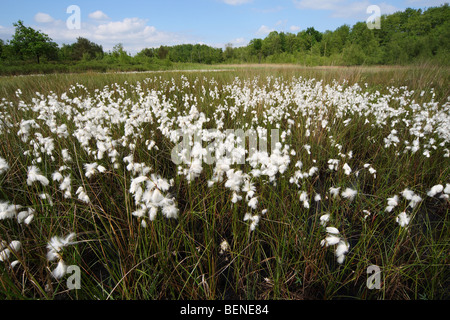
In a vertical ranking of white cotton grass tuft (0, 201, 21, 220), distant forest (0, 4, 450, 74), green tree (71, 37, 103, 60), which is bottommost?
white cotton grass tuft (0, 201, 21, 220)

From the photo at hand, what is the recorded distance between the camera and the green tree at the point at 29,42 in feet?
104

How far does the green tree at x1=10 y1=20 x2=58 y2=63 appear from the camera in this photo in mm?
31641

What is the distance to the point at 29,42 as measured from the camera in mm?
32250

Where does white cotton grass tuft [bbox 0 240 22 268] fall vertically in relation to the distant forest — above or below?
below

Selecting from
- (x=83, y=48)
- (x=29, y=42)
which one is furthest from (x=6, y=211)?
(x=83, y=48)

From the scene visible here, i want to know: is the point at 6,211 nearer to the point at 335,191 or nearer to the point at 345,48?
the point at 335,191

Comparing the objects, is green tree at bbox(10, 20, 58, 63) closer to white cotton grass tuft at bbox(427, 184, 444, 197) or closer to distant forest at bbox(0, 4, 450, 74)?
distant forest at bbox(0, 4, 450, 74)

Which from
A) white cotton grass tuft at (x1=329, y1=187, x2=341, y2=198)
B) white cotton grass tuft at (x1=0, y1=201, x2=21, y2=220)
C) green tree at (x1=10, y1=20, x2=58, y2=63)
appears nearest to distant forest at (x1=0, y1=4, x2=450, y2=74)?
green tree at (x1=10, y1=20, x2=58, y2=63)

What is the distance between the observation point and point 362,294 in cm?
162

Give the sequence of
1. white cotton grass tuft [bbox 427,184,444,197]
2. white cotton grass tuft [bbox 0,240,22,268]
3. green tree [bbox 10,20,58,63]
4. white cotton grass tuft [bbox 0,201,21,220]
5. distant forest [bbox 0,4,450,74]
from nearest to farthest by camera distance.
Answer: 1. white cotton grass tuft [bbox 0,240,22,268]
2. white cotton grass tuft [bbox 0,201,21,220]
3. white cotton grass tuft [bbox 427,184,444,197]
4. distant forest [bbox 0,4,450,74]
5. green tree [bbox 10,20,58,63]

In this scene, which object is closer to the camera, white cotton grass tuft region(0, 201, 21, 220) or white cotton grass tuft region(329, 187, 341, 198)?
white cotton grass tuft region(0, 201, 21, 220)

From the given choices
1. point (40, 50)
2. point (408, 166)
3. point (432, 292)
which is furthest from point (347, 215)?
point (40, 50)
